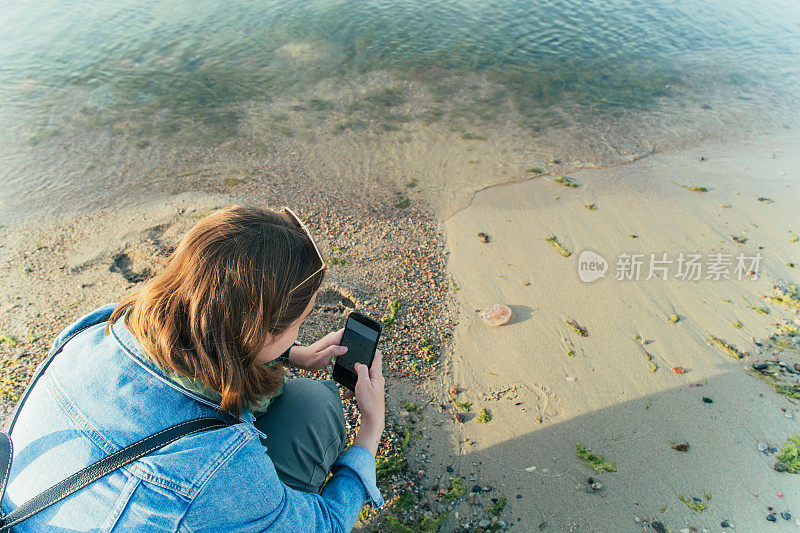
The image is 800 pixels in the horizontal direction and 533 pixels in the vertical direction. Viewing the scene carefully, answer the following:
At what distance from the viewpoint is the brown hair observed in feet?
5.11

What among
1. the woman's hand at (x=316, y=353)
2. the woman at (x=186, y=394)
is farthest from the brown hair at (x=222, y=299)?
the woman's hand at (x=316, y=353)

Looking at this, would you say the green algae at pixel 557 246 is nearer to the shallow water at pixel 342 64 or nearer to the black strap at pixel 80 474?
the shallow water at pixel 342 64

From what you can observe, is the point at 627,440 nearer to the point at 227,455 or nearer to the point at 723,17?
the point at 227,455

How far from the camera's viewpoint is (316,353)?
9.05 feet

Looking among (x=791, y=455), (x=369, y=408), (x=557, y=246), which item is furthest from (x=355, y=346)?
(x=557, y=246)

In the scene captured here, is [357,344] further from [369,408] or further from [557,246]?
[557,246]

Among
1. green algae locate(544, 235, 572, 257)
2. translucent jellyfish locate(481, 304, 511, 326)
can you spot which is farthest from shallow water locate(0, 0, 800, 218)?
translucent jellyfish locate(481, 304, 511, 326)

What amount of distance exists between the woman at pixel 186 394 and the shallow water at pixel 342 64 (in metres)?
5.67

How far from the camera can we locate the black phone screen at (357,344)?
267 cm

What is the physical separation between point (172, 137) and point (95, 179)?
4.48 feet

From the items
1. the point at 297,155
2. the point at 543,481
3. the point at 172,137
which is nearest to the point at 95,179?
the point at 172,137

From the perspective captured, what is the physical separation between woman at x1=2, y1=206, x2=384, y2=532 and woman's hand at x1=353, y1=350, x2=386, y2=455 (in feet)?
1.24

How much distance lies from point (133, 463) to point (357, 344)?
1425 mm

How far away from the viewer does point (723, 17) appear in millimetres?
11633
